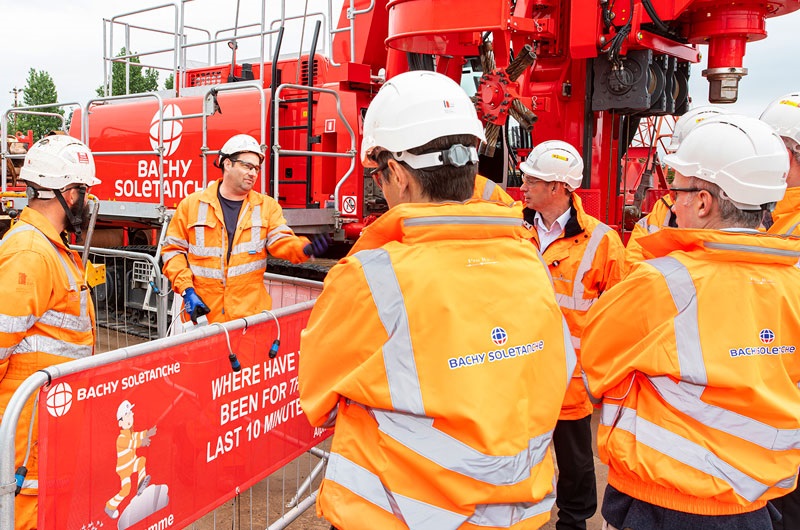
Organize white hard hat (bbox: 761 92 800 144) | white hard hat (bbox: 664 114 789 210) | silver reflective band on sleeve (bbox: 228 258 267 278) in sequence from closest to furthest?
white hard hat (bbox: 664 114 789 210) < white hard hat (bbox: 761 92 800 144) < silver reflective band on sleeve (bbox: 228 258 267 278)

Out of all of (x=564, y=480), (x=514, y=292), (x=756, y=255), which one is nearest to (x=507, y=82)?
(x=564, y=480)

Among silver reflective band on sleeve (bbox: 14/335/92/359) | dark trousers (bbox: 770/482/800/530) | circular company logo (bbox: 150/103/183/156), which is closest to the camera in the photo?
silver reflective band on sleeve (bbox: 14/335/92/359)

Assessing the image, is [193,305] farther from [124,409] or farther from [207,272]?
[124,409]

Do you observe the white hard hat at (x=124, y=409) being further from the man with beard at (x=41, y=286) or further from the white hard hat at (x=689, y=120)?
the white hard hat at (x=689, y=120)

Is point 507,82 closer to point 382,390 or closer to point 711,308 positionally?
point 711,308

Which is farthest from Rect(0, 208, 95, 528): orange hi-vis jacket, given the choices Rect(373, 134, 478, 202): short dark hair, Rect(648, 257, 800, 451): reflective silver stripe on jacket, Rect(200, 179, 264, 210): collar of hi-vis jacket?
Rect(648, 257, 800, 451): reflective silver stripe on jacket

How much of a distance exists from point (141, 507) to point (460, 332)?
5.45 feet

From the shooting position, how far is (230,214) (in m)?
4.54

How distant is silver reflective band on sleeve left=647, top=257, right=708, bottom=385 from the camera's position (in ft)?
6.22

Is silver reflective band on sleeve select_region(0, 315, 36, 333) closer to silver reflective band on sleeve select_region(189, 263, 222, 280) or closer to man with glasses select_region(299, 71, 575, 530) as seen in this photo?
man with glasses select_region(299, 71, 575, 530)

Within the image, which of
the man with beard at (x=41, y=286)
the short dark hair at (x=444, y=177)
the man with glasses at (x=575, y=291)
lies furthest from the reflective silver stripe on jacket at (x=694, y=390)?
the man with beard at (x=41, y=286)

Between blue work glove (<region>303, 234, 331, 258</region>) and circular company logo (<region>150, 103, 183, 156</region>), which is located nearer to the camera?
blue work glove (<region>303, 234, 331, 258</region>)

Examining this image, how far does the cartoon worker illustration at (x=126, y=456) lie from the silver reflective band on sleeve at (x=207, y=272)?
6.65 ft

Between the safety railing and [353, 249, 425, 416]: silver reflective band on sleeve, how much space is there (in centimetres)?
124
